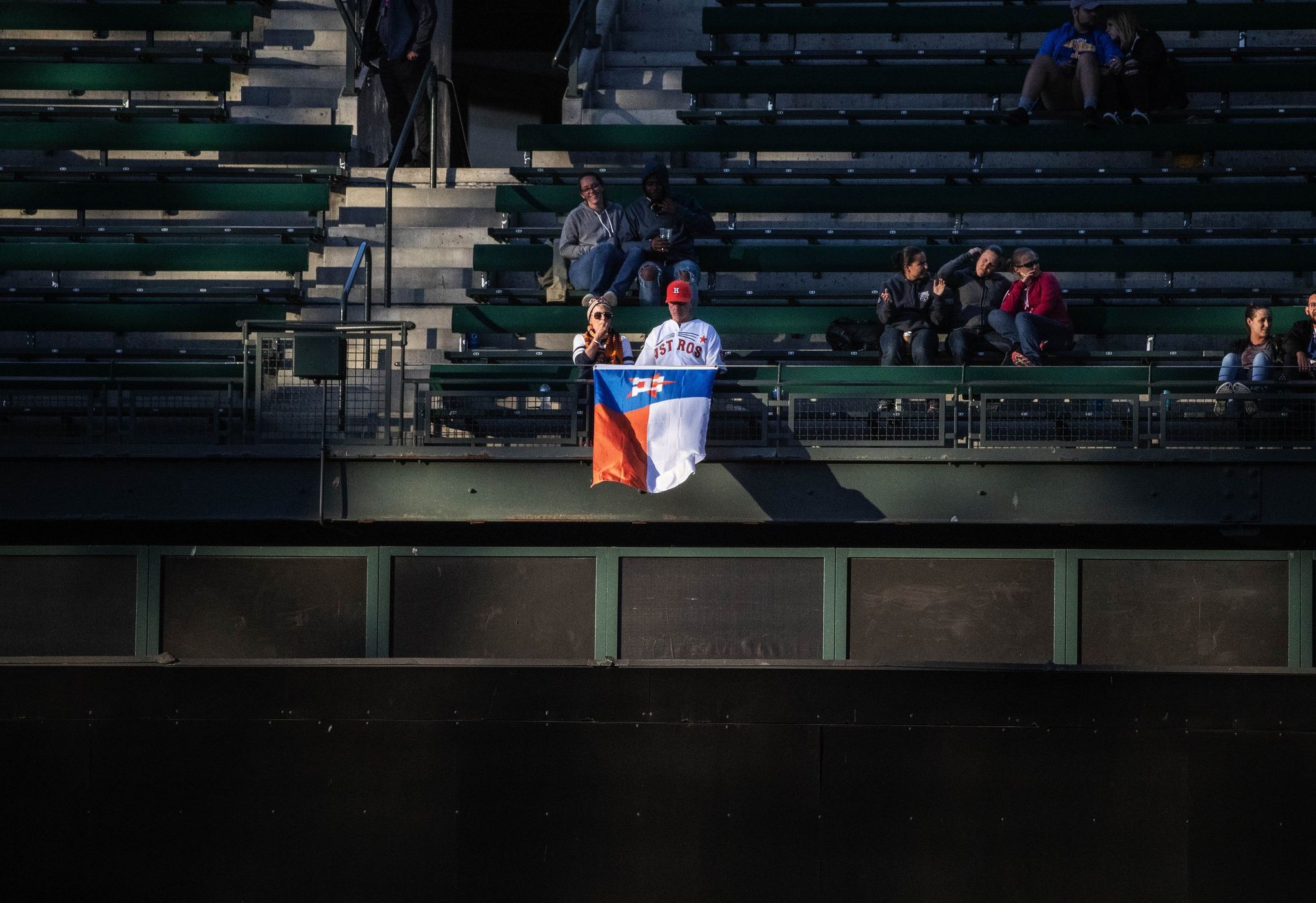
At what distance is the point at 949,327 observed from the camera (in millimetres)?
11812

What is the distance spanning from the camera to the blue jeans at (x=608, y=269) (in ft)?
41.0

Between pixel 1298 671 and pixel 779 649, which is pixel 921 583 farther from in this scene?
pixel 1298 671

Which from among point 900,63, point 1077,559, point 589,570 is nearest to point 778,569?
point 589,570

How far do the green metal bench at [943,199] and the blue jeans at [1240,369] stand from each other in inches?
147

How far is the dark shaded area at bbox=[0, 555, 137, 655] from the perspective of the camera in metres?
11.0

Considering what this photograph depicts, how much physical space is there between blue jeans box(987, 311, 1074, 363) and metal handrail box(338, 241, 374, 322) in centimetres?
467

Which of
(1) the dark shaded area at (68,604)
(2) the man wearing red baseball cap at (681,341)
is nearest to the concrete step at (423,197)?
(2) the man wearing red baseball cap at (681,341)

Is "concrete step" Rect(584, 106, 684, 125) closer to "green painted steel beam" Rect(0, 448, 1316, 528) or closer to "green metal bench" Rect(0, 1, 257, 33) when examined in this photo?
"green metal bench" Rect(0, 1, 257, 33)

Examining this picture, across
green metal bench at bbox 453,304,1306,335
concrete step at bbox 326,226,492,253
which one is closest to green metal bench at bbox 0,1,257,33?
concrete step at bbox 326,226,492,253

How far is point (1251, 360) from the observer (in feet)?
36.2

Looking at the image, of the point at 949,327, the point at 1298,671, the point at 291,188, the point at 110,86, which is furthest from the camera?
the point at 110,86

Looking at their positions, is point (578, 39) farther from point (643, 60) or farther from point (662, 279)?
point (662, 279)

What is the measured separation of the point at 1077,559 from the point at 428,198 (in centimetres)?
698

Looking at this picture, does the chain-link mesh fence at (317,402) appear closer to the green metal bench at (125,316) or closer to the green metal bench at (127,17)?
the green metal bench at (125,316)
